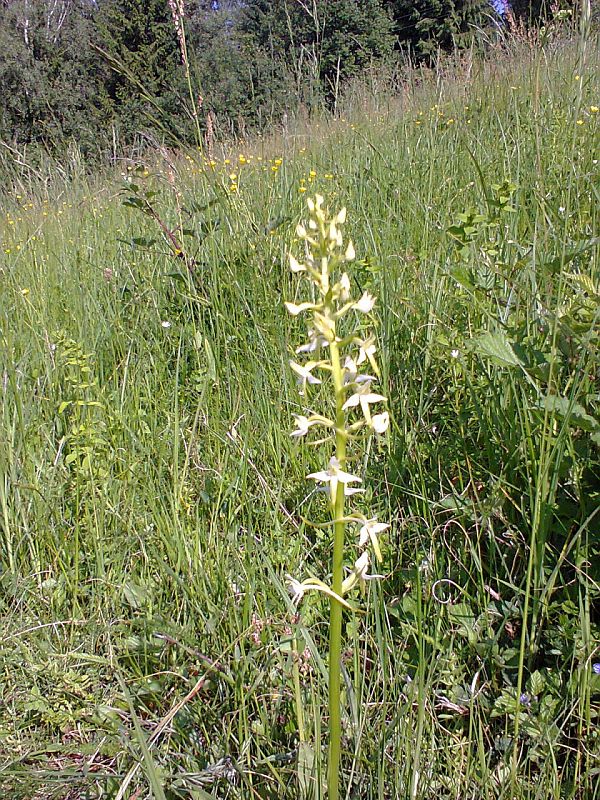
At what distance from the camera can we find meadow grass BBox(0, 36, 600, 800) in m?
1.05

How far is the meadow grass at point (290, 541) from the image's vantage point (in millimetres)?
1047

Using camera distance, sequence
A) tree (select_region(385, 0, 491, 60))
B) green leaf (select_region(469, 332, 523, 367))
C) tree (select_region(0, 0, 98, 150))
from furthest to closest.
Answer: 1. tree (select_region(0, 0, 98, 150))
2. tree (select_region(385, 0, 491, 60))
3. green leaf (select_region(469, 332, 523, 367))

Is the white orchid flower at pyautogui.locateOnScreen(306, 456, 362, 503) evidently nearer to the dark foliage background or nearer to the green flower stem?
the green flower stem

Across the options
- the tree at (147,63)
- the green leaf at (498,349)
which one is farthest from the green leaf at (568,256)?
the tree at (147,63)

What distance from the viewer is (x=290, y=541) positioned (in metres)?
1.50

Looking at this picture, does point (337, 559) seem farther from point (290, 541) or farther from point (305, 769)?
point (290, 541)

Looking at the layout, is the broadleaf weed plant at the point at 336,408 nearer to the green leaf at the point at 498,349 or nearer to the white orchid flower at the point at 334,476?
the white orchid flower at the point at 334,476

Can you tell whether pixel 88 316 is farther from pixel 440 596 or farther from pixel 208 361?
pixel 440 596

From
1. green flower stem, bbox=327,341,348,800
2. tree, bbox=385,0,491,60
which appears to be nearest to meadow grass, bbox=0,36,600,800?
green flower stem, bbox=327,341,348,800

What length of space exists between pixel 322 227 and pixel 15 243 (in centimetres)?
389

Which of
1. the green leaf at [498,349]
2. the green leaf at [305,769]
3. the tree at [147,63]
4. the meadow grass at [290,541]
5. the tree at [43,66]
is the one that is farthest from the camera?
the tree at [43,66]

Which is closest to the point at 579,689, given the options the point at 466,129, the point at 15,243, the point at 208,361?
the point at 208,361

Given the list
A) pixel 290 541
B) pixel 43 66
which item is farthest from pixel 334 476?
pixel 43 66

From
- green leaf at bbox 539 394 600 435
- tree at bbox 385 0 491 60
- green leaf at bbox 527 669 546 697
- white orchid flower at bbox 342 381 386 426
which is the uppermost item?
tree at bbox 385 0 491 60
